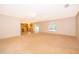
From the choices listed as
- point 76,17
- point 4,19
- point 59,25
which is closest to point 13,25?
point 4,19

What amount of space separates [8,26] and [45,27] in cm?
217

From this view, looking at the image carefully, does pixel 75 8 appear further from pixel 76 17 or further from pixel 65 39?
pixel 65 39

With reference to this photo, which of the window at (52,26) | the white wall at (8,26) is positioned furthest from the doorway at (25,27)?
the window at (52,26)

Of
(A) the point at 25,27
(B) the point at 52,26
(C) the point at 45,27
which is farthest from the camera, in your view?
(A) the point at 25,27

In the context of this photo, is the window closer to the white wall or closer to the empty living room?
the empty living room

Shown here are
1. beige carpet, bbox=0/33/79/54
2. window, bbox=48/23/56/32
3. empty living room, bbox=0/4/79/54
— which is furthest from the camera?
window, bbox=48/23/56/32

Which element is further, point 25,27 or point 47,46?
point 25,27

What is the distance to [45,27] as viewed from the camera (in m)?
6.97

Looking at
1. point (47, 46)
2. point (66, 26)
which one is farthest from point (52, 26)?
point (47, 46)

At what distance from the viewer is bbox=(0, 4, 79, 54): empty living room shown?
175 inches

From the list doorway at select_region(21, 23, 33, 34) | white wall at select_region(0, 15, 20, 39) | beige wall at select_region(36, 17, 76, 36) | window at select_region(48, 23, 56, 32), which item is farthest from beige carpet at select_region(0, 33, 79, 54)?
doorway at select_region(21, 23, 33, 34)

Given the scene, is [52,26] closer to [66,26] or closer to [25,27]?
[66,26]

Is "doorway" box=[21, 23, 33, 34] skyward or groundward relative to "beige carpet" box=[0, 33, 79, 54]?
skyward
